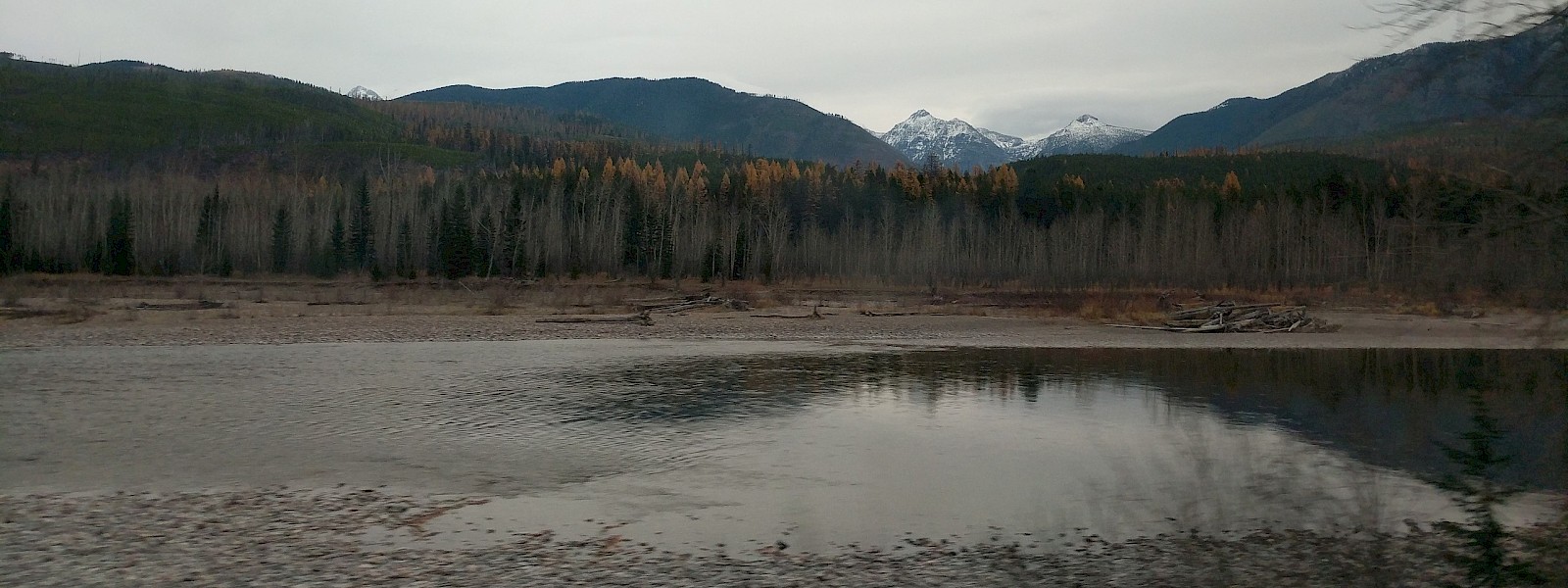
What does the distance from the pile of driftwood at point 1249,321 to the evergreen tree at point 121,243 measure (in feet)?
254

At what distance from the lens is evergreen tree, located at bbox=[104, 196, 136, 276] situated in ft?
253

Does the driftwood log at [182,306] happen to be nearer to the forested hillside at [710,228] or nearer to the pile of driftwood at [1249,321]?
the forested hillside at [710,228]

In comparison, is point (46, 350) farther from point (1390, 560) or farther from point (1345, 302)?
point (1345, 302)

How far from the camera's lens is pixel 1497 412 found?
5.25 m

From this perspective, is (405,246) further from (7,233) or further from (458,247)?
(7,233)

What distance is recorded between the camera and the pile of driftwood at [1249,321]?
3797 cm

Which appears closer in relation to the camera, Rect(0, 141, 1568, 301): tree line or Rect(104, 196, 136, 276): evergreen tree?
Rect(104, 196, 136, 276): evergreen tree

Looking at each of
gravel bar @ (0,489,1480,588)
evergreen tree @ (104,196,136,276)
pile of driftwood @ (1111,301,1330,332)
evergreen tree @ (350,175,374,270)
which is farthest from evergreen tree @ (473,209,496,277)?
gravel bar @ (0,489,1480,588)

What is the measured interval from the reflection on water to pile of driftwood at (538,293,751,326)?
47.9 ft

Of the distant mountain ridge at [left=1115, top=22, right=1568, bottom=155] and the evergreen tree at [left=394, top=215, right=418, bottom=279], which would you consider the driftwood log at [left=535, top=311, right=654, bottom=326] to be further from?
the evergreen tree at [left=394, top=215, right=418, bottom=279]

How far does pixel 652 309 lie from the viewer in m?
49.2

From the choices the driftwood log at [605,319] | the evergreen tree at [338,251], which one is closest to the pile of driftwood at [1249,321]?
the driftwood log at [605,319]

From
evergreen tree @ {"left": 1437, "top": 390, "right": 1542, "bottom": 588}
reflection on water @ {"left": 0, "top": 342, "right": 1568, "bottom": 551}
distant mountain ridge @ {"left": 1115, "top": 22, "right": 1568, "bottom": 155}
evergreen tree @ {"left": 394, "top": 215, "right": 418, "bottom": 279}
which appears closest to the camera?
distant mountain ridge @ {"left": 1115, "top": 22, "right": 1568, "bottom": 155}

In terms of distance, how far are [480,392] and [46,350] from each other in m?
16.6
